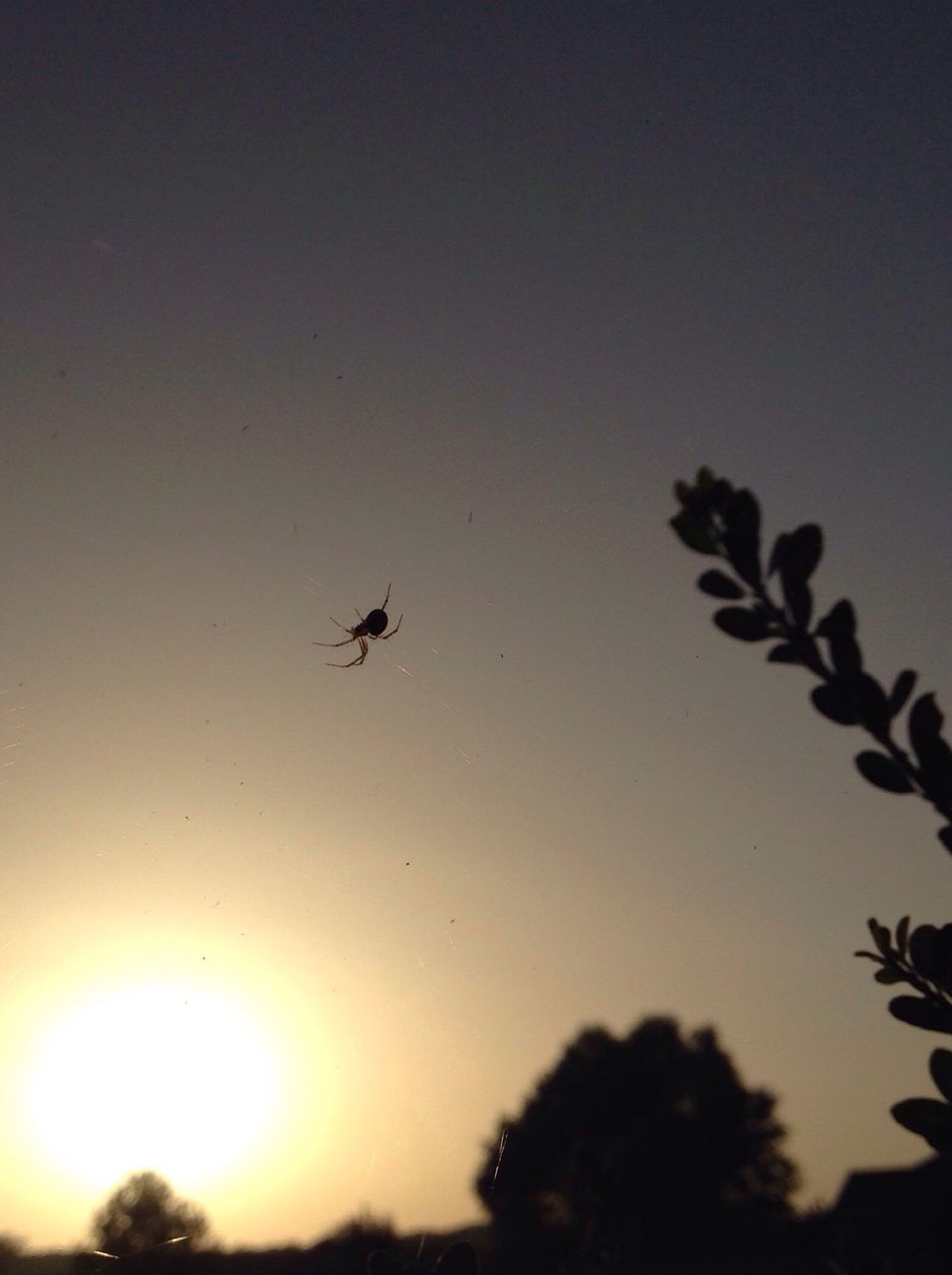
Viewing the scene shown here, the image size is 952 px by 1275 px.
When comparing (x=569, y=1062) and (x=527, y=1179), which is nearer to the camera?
(x=527, y=1179)

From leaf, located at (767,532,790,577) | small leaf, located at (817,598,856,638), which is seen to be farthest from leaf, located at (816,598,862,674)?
leaf, located at (767,532,790,577)

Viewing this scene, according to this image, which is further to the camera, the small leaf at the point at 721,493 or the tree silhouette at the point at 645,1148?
the tree silhouette at the point at 645,1148

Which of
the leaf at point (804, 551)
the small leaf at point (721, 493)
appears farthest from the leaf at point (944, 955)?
the small leaf at point (721, 493)

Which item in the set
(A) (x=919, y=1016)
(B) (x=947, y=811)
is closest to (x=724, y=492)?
(B) (x=947, y=811)

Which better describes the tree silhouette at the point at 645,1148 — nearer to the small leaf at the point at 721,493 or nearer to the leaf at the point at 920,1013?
the leaf at the point at 920,1013

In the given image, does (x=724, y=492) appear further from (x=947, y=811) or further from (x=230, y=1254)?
(x=230, y=1254)

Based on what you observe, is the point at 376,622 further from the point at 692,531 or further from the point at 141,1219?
the point at 692,531

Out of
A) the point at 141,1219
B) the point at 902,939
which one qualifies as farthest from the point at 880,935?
the point at 141,1219
